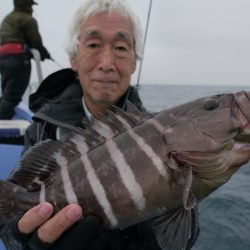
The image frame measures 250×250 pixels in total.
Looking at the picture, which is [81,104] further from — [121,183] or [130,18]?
[121,183]

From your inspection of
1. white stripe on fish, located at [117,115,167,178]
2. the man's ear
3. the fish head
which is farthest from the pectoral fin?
the man's ear

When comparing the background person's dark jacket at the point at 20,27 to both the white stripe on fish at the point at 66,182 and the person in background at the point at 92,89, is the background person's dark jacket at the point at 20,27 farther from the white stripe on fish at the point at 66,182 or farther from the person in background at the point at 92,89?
the white stripe on fish at the point at 66,182

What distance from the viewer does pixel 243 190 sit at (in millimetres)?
6441

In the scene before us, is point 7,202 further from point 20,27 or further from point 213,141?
point 20,27

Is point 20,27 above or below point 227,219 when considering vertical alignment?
above

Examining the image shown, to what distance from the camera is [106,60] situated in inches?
106

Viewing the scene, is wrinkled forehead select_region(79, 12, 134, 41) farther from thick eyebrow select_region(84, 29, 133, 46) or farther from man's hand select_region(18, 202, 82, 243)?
man's hand select_region(18, 202, 82, 243)

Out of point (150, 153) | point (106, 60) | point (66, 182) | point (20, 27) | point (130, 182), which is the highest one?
point (106, 60)

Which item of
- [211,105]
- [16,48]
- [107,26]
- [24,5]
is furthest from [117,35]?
[24,5]

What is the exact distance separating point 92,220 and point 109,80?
103cm

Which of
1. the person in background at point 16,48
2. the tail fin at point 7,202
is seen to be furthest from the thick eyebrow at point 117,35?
the person in background at point 16,48

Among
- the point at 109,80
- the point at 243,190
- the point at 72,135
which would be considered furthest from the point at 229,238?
the point at 72,135

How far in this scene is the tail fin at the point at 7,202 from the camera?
2.12m

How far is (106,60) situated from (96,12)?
0.35 meters
